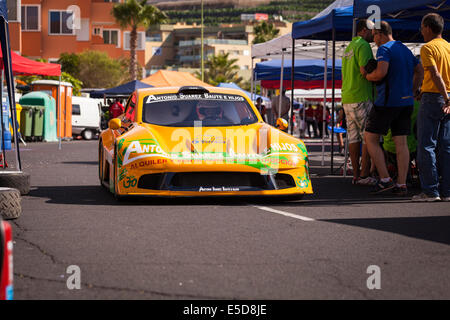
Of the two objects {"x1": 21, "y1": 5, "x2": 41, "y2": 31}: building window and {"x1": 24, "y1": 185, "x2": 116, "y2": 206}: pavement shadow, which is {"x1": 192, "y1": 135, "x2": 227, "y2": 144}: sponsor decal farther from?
{"x1": 21, "y1": 5, "x2": 41, "y2": 31}: building window

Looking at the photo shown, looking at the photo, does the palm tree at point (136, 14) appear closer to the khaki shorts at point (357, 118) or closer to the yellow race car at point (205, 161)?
the khaki shorts at point (357, 118)

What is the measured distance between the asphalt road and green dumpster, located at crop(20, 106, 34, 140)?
74.0 feet

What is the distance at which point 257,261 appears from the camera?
5.10 meters

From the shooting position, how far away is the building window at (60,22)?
204ft

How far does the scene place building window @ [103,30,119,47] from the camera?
236ft

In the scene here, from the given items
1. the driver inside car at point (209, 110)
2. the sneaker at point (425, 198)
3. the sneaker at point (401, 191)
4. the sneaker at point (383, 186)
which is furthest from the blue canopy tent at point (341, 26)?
the sneaker at point (425, 198)

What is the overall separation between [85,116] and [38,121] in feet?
23.4

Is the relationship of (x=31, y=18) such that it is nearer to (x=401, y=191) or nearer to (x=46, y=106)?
(x=46, y=106)

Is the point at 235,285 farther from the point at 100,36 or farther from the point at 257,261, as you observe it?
the point at 100,36

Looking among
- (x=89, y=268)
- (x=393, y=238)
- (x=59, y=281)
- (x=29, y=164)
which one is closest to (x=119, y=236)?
(x=89, y=268)

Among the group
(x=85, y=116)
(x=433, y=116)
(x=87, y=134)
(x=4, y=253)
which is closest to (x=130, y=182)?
(x=433, y=116)

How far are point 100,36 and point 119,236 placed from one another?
66.1m

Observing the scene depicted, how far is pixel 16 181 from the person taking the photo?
9430mm

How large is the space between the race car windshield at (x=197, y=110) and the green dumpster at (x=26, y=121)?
22262mm
